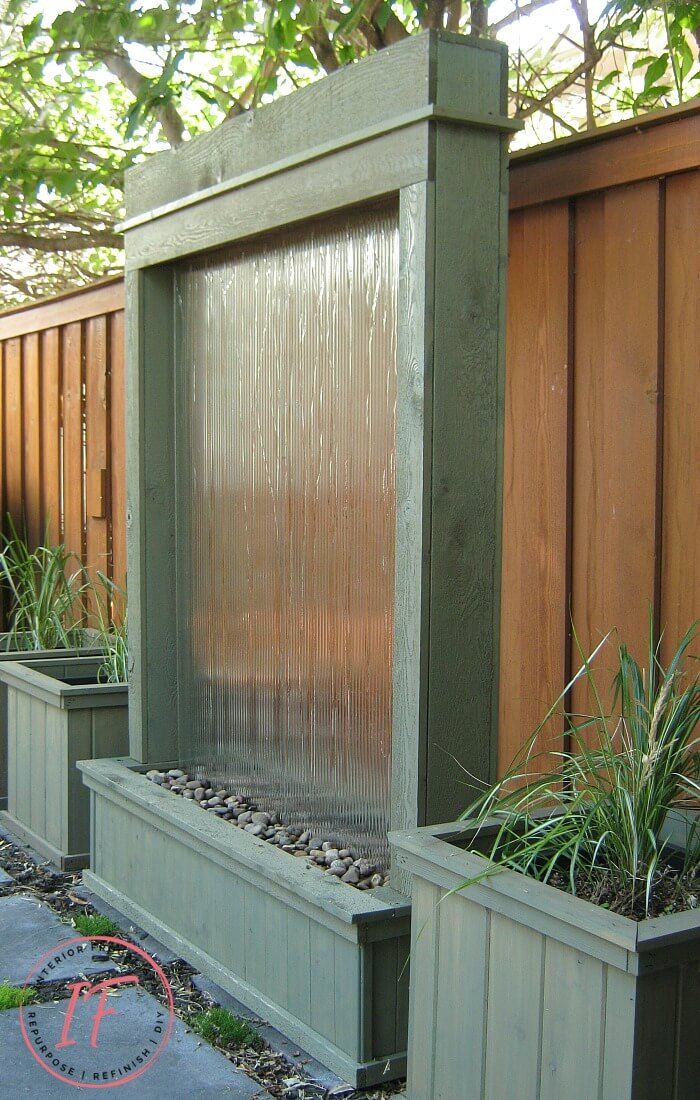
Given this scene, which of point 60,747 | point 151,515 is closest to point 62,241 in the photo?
point 151,515

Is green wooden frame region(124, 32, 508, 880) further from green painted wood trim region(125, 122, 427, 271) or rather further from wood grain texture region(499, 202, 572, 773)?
wood grain texture region(499, 202, 572, 773)

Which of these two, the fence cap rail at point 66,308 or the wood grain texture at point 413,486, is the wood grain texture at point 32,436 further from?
the wood grain texture at point 413,486

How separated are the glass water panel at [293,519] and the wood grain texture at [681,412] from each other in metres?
0.62

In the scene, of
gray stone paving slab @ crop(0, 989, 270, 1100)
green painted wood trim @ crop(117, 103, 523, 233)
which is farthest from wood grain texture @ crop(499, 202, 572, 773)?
gray stone paving slab @ crop(0, 989, 270, 1100)

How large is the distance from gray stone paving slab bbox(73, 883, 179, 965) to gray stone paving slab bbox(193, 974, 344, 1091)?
0.17 m

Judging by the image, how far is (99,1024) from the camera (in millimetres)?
2697

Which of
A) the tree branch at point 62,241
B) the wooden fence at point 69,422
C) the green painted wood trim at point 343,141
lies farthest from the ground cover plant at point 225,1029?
the tree branch at point 62,241

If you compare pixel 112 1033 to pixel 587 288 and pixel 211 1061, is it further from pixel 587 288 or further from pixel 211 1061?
pixel 587 288

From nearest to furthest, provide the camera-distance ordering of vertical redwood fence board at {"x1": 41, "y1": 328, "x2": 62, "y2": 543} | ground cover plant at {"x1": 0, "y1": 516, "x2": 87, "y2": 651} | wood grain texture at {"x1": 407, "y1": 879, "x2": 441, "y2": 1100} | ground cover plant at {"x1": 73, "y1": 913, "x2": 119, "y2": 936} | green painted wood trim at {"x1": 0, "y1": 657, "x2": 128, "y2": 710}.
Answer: wood grain texture at {"x1": 407, "y1": 879, "x2": 441, "y2": 1100} → ground cover plant at {"x1": 73, "y1": 913, "x2": 119, "y2": 936} → green painted wood trim at {"x1": 0, "y1": 657, "x2": 128, "y2": 710} → ground cover plant at {"x1": 0, "y1": 516, "x2": 87, "y2": 651} → vertical redwood fence board at {"x1": 41, "y1": 328, "x2": 62, "y2": 543}

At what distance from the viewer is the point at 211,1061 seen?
2537 mm

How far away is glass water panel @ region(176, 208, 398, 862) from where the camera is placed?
9.37ft

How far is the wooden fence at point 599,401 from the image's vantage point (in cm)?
257

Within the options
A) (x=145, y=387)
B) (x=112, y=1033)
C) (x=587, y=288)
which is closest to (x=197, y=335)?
(x=145, y=387)

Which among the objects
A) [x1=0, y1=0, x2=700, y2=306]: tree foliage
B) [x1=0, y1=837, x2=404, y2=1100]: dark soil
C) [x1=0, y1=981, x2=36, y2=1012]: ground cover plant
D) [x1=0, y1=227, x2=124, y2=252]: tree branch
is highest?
[x1=0, y1=0, x2=700, y2=306]: tree foliage
